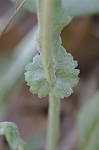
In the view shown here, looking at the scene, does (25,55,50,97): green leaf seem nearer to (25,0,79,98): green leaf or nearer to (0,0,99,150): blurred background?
(25,0,79,98): green leaf

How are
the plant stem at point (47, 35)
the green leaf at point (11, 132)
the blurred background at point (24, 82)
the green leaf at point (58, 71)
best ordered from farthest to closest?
the blurred background at point (24, 82), the green leaf at point (11, 132), the green leaf at point (58, 71), the plant stem at point (47, 35)

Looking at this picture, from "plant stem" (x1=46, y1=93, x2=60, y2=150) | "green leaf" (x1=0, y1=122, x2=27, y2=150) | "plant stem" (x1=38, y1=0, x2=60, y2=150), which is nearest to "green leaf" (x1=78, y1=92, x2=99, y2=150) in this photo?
"plant stem" (x1=46, y1=93, x2=60, y2=150)

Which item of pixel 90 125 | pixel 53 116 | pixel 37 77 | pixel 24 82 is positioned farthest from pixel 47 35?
pixel 24 82

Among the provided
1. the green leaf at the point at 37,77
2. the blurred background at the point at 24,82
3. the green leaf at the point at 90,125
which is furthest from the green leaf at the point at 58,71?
the blurred background at the point at 24,82

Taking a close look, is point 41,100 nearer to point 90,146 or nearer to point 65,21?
point 90,146

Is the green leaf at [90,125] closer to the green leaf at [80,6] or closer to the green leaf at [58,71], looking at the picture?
the green leaf at [80,6]

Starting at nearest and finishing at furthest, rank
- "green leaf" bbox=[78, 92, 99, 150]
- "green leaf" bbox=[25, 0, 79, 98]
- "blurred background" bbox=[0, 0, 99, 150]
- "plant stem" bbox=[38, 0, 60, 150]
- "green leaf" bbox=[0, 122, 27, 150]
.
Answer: "plant stem" bbox=[38, 0, 60, 150] < "green leaf" bbox=[25, 0, 79, 98] < "green leaf" bbox=[0, 122, 27, 150] < "green leaf" bbox=[78, 92, 99, 150] < "blurred background" bbox=[0, 0, 99, 150]

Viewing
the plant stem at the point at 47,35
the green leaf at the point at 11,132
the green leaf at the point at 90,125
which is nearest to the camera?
the plant stem at the point at 47,35
